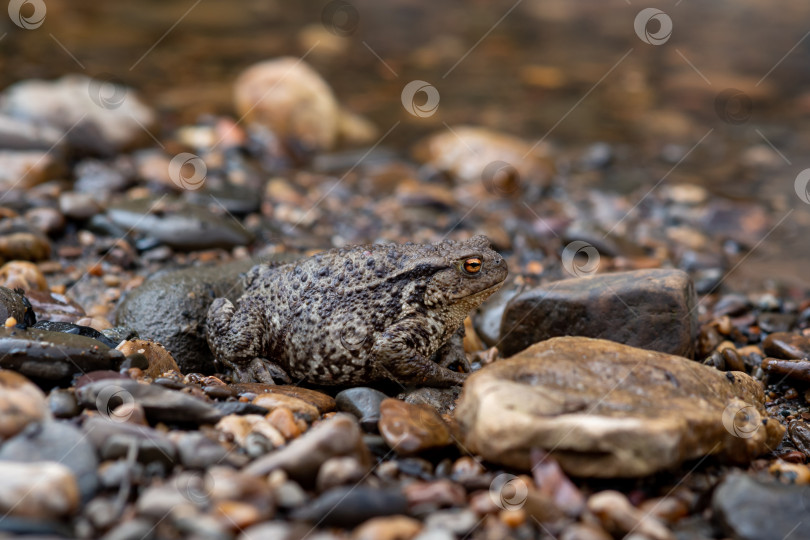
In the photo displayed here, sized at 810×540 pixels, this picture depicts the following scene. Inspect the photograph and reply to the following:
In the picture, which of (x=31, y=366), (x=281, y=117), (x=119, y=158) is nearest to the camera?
(x=31, y=366)

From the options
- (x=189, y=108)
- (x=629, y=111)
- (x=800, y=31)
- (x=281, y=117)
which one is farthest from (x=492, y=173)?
(x=800, y=31)

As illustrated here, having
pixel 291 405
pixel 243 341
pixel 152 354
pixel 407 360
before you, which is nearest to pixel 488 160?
pixel 407 360

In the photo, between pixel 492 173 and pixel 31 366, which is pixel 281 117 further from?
pixel 31 366

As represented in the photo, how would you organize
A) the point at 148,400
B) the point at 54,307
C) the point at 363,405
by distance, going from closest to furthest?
the point at 148,400 < the point at 363,405 < the point at 54,307

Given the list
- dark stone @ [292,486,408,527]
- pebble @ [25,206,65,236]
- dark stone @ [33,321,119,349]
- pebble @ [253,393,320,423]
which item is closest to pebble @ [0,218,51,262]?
pebble @ [25,206,65,236]

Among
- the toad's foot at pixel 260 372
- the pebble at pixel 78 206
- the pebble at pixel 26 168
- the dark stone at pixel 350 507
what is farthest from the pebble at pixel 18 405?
Result: the pebble at pixel 26 168

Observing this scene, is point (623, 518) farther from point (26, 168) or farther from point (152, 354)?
point (26, 168)
